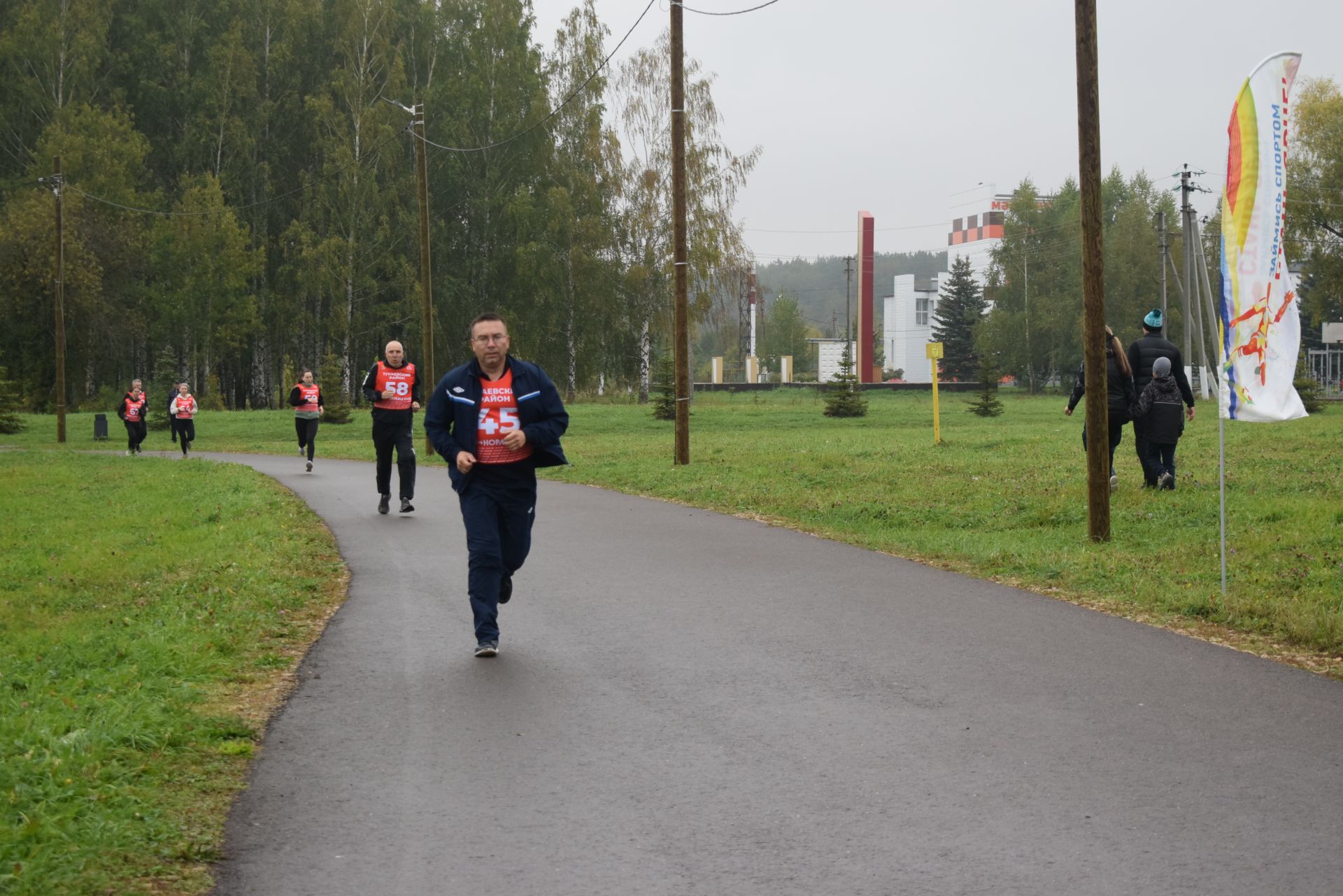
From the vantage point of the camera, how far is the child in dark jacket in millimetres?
14367

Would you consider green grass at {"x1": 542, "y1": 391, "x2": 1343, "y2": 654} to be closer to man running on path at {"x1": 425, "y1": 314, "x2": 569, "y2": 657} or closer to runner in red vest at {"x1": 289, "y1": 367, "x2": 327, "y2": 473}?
man running on path at {"x1": 425, "y1": 314, "x2": 569, "y2": 657}

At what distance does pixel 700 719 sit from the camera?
20.0ft

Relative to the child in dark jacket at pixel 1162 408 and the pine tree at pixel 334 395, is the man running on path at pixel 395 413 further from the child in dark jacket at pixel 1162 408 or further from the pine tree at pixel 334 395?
the pine tree at pixel 334 395

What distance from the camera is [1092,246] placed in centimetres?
1172

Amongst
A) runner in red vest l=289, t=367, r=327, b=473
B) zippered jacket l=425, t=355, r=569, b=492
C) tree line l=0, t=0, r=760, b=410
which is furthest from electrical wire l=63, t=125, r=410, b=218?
zippered jacket l=425, t=355, r=569, b=492

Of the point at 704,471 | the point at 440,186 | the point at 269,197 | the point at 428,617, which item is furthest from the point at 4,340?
the point at 428,617

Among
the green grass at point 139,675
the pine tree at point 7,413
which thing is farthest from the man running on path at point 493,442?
the pine tree at point 7,413

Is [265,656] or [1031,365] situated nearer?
[265,656]

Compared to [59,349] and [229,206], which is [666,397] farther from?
[229,206]

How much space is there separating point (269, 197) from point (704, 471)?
136ft

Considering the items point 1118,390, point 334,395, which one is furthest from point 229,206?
point 1118,390

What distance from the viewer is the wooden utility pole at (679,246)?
857 inches

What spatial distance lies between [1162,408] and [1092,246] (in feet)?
10.9

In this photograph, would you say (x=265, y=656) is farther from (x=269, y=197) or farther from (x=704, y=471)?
(x=269, y=197)
